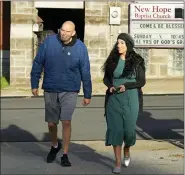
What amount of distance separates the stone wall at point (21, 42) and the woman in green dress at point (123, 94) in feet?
46.7

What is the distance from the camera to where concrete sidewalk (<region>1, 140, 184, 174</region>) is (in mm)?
6074

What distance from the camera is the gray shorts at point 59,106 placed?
6267 millimetres

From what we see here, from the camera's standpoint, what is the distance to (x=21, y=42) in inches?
787

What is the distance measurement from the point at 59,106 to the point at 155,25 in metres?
14.9

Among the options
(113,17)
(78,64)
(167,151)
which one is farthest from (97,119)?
(113,17)

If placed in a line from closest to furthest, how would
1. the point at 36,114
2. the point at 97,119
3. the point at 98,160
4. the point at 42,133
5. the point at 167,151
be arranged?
1. the point at 98,160
2. the point at 167,151
3. the point at 42,133
4. the point at 97,119
5. the point at 36,114

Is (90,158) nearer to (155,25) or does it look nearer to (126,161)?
(126,161)

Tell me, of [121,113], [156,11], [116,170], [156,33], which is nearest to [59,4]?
[156,11]

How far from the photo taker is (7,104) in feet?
45.3

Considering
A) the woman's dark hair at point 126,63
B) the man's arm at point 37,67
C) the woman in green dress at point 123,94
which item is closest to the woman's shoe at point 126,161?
the woman in green dress at point 123,94

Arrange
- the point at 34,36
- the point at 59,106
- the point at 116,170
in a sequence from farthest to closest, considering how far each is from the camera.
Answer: the point at 34,36, the point at 59,106, the point at 116,170

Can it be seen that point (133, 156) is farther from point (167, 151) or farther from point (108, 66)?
point (108, 66)

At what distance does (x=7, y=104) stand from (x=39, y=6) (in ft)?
23.4

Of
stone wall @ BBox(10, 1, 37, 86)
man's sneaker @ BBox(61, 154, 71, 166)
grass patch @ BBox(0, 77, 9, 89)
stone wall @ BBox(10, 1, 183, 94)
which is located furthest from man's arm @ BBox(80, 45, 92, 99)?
stone wall @ BBox(10, 1, 37, 86)
